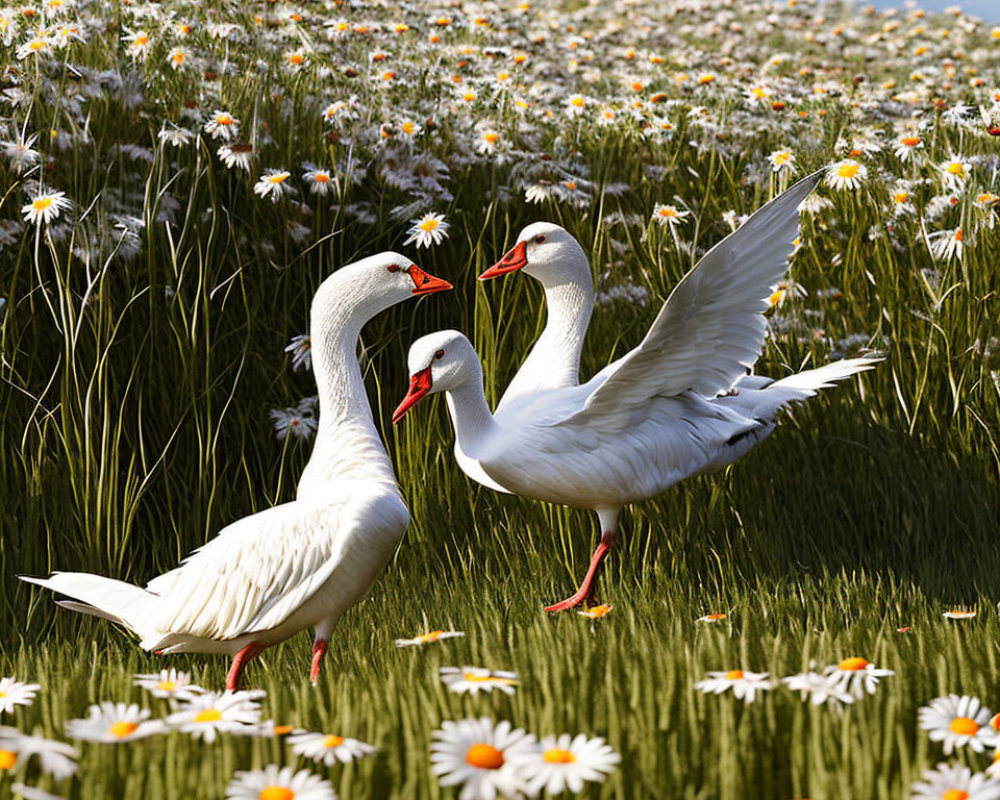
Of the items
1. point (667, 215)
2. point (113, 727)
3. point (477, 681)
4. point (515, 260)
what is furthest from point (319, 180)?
point (113, 727)

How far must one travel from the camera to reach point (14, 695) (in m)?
2.66

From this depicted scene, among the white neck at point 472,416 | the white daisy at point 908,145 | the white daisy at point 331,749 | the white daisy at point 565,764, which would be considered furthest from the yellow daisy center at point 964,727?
the white daisy at point 908,145

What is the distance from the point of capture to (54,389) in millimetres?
4613

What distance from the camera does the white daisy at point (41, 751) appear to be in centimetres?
197

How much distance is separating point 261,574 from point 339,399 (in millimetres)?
595

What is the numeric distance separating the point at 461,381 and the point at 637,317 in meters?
1.77

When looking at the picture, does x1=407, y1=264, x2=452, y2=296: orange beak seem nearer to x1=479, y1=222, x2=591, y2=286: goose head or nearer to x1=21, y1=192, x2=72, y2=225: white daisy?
x1=479, y1=222, x2=591, y2=286: goose head

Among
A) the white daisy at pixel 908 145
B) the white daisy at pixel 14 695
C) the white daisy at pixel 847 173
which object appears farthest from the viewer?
the white daisy at pixel 908 145

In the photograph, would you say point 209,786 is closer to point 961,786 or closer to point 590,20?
point 961,786

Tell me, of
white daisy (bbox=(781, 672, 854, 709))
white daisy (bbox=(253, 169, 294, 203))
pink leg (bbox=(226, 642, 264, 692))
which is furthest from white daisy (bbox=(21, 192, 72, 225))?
white daisy (bbox=(781, 672, 854, 709))

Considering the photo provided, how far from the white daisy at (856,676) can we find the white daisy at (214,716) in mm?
1297

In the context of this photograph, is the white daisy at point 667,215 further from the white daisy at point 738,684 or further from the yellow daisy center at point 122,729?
the yellow daisy center at point 122,729

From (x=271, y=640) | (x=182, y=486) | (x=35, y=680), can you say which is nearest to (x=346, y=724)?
(x=271, y=640)

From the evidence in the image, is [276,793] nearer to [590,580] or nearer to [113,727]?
[113,727]
